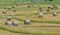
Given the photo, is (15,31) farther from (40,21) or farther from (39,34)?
(40,21)

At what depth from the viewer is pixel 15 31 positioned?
6.99m

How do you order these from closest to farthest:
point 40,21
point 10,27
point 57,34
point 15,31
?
point 57,34 → point 15,31 → point 10,27 → point 40,21

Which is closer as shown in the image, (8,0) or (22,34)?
(22,34)

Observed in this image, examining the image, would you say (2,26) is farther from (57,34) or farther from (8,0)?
(8,0)

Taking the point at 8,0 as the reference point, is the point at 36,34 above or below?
above

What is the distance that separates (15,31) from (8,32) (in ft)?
0.69

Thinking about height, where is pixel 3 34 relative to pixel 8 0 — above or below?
above

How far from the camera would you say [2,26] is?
7668mm

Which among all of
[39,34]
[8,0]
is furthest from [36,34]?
[8,0]

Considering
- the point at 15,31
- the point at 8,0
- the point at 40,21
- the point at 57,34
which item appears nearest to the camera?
the point at 57,34

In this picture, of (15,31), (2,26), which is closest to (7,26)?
(2,26)

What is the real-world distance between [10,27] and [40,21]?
5.32 feet

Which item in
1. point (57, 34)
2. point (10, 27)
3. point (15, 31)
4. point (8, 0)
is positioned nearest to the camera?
point (57, 34)

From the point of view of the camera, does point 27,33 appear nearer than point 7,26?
Yes
